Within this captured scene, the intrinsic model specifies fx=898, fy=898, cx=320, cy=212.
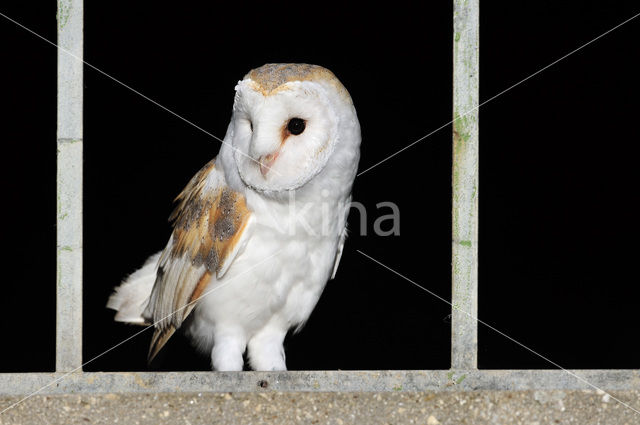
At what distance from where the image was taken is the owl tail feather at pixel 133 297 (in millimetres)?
3193

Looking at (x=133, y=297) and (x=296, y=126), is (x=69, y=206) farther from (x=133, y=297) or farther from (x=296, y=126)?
(x=133, y=297)

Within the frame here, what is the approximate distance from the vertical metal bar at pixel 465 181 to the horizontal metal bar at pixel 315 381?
0.06 metres

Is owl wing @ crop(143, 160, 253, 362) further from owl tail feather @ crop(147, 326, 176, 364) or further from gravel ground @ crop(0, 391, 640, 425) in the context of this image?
gravel ground @ crop(0, 391, 640, 425)

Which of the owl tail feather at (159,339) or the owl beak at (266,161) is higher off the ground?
the owl beak at (266,161)

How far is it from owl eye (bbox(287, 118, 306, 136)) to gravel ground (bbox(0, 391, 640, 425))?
2.64 ft

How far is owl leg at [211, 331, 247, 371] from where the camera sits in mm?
2795

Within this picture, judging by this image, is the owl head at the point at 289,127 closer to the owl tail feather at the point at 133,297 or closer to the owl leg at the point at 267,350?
the owl leg at the point at 267,350

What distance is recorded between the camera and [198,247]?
2746 mm

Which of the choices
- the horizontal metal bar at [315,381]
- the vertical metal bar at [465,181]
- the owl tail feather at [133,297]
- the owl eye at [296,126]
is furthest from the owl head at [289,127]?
the owl tail feather at [133,297]

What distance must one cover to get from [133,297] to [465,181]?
59.7 inches

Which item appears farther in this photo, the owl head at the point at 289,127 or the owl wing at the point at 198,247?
the owl wing at the point at 198,247

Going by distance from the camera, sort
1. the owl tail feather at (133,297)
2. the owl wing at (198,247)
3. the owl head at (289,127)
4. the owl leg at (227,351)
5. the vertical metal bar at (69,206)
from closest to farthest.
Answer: the vertical metal bar at (69,206) < the owl head at (289,127) < the owl wing at (198,247) < the owl leg at (227,351) < the owl tail feather at (133,297)
